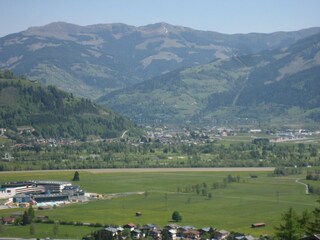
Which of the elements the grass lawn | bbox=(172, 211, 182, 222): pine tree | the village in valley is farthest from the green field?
the village in valley

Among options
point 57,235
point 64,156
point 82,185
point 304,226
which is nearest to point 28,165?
point 64,156

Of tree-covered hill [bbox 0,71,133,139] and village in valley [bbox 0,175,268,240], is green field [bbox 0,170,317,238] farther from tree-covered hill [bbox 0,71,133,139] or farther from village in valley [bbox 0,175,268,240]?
tree-covered hill [bbox 0,71,133,139]

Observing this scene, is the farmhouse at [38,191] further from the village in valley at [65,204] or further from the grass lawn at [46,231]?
the grass lawn at [46,231]

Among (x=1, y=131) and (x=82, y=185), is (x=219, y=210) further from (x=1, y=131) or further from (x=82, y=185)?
(x=1, y=131)

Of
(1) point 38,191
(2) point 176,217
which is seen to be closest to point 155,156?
(1) point 38,191

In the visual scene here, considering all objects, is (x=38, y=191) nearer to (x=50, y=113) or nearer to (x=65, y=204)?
(x=65, y=204)

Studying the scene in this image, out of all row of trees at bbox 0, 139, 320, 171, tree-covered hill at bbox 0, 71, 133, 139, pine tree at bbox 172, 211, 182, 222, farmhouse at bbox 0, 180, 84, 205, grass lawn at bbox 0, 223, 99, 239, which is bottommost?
grass lawn at bbox 0, 223, 99, 239
